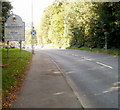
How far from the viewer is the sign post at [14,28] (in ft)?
62.5

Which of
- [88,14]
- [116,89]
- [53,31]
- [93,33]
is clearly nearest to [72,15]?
[88,14]

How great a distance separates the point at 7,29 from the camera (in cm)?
1920

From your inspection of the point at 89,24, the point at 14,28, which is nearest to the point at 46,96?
the point at 14,28

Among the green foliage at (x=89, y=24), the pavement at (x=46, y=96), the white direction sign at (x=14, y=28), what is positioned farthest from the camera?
the green foliage at (x=89, y=24)

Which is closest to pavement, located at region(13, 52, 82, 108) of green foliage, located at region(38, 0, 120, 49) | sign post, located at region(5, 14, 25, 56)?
sign post, located at region(5, 14, 25, 56)

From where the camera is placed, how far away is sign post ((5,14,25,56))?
62.5 feet

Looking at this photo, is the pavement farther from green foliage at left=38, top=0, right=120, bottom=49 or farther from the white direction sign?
green foliage at left=38, top=0, right=120, bottom=49

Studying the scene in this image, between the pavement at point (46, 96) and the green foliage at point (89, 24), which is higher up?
the green foliage at point (89, 24)

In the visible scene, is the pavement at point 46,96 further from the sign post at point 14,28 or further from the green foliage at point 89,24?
the green foliage at point 89,24

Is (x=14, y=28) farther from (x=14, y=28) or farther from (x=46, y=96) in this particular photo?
(x=46, y=96)

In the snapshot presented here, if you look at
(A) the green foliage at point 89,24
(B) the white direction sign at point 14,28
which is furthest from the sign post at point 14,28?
(A) the green foliage at point 89,24

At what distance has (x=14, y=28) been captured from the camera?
63.9ft

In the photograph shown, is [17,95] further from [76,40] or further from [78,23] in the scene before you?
[76,40]

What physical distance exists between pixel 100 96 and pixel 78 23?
3632 cm
